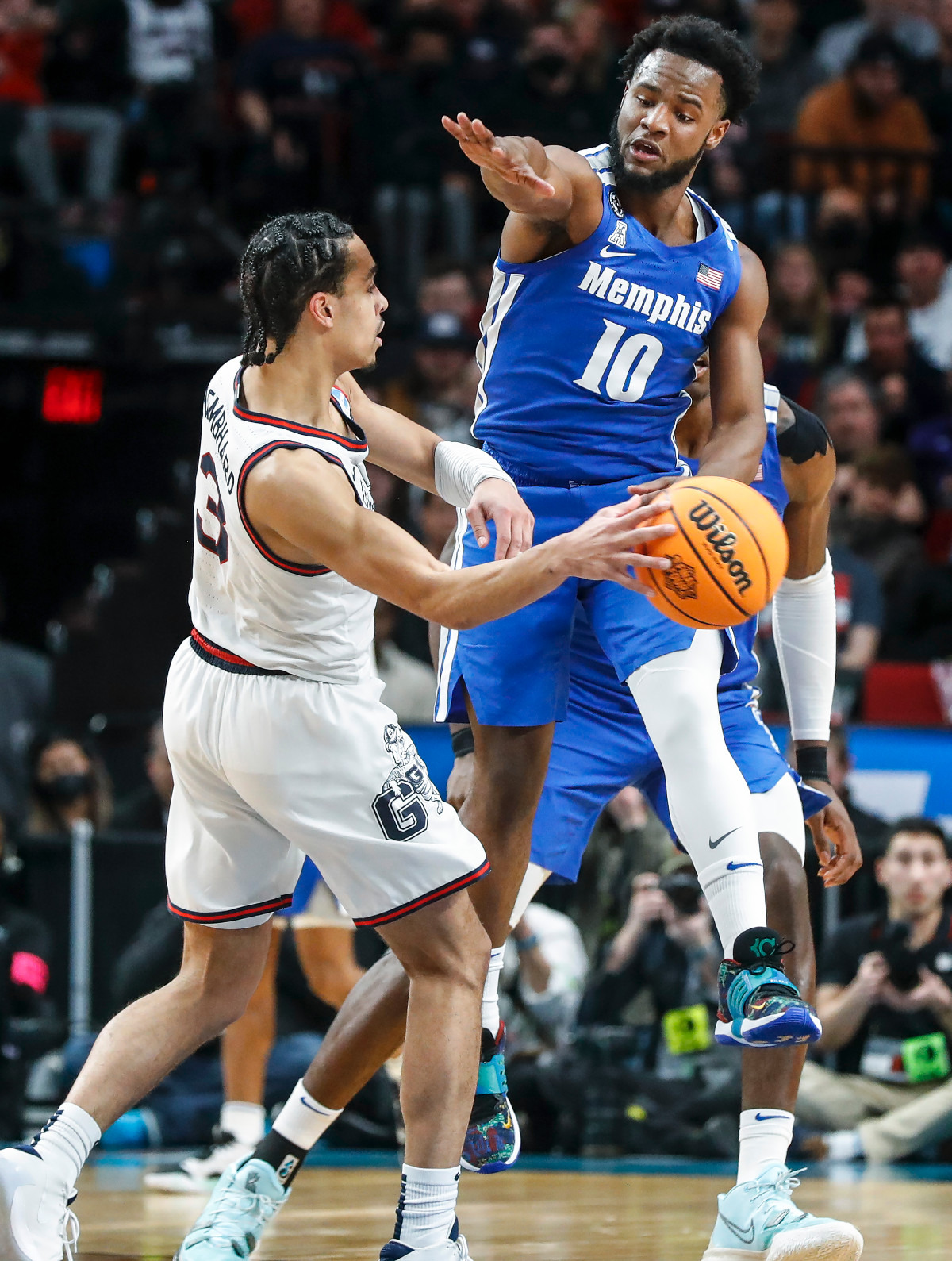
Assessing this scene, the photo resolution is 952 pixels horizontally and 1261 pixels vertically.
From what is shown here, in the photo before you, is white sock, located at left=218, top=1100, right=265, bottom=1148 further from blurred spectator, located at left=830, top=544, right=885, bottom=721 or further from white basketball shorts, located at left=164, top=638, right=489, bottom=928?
blurred spectator, located at left=830, top=544, right=885, bottom=721

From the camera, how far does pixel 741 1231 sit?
452cm

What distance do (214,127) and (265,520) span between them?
9020 millimetres

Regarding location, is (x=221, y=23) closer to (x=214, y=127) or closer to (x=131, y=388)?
(x=214, y=127)

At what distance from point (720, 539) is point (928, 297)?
27.3 feet

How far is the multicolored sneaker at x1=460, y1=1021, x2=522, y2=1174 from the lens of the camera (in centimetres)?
478

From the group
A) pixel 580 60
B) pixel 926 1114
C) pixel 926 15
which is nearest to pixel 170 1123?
pixel 926 1114

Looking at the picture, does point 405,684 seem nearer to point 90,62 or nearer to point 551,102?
point 551,102

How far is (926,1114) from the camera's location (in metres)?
7.39

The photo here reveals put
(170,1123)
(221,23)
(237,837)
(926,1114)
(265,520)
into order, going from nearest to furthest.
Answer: (265,520) → (237,837) → (926,1114) → (170,1123) → (221,23)

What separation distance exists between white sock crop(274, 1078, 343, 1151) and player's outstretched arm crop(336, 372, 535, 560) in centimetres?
157

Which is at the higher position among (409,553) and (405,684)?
(409,553)

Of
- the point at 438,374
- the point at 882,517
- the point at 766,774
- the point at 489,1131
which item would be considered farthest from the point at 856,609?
the point at 489,1131

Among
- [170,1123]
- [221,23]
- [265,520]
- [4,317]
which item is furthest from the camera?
[221,23]

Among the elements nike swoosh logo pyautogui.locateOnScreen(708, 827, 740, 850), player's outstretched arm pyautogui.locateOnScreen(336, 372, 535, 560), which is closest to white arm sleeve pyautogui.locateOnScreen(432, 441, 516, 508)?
player's outstretched arm pyautogui.locateOnScreen(336, 372, 535, 560)
